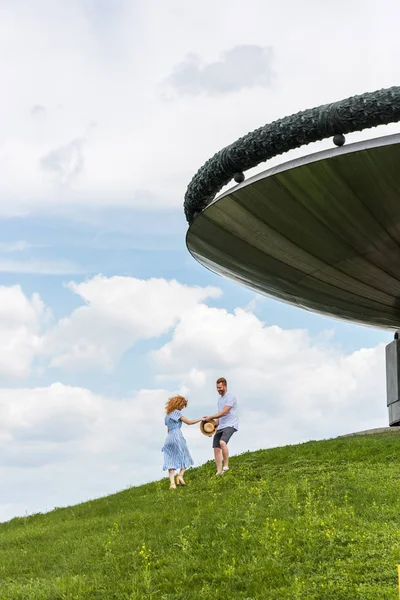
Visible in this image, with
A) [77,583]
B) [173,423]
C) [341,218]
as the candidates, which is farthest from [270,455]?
[77,583]

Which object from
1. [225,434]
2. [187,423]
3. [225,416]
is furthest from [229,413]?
[187,423]

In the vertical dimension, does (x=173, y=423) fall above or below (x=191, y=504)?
above

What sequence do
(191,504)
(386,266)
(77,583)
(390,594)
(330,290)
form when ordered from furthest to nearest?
(330,290), (386,266), (191,504), (77,583), (390,594)

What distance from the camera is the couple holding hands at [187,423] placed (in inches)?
491

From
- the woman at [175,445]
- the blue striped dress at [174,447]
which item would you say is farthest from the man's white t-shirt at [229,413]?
the blue striped dress at [174,447]

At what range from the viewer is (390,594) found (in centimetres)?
620

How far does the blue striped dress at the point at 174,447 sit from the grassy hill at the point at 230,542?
0.40 meters

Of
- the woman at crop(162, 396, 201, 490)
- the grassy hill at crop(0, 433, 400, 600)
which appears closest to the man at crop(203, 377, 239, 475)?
the woman at crop(162, 396, 201, 490)

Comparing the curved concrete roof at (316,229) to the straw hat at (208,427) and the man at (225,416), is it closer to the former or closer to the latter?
the man at (225,416)

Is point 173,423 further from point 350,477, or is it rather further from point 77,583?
point 77,583

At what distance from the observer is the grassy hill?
689 centimetres

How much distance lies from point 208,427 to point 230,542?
4.83 meters

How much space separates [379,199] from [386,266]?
108 inches

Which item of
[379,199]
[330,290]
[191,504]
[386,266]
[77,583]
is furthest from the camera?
[330,290]
